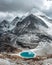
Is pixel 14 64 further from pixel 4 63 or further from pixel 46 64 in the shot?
pixel 46 64

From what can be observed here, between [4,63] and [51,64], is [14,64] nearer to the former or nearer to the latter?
[4,63]

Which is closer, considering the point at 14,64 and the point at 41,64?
the point at 14,64

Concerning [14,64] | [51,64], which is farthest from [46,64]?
[14,64]

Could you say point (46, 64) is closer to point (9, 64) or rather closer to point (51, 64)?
point (51, 64)

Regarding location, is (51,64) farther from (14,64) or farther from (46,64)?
(14,64)

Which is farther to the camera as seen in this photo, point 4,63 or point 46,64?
point 46,64

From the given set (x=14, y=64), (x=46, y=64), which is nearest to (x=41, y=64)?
(x=46, y=64)

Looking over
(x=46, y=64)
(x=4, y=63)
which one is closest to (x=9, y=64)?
(x=4, y=63)

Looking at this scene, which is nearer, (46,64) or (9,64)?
(9,64)
